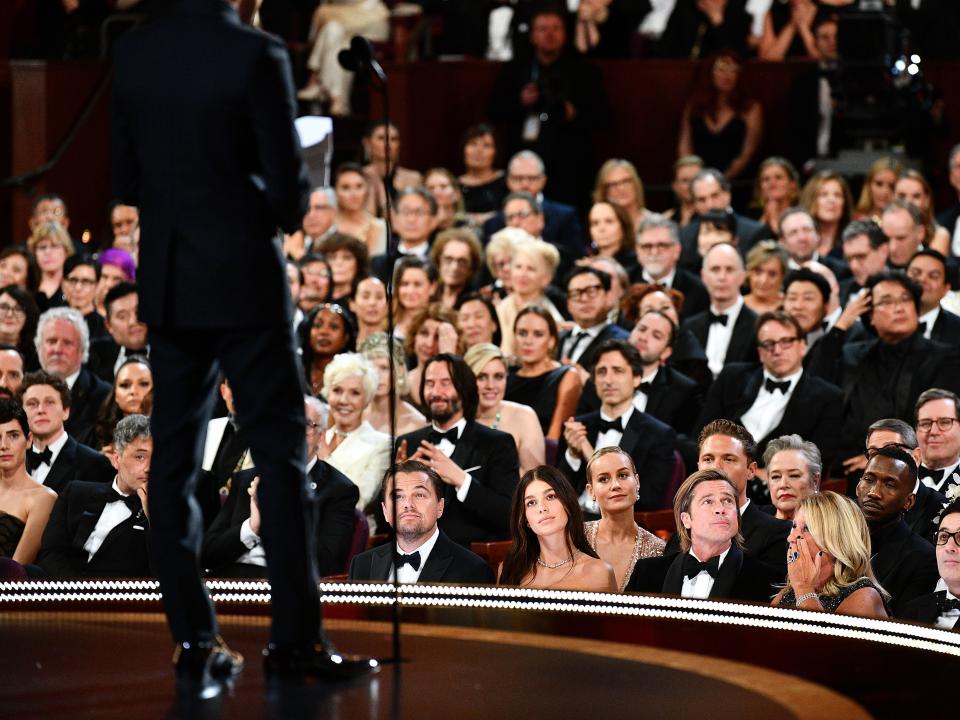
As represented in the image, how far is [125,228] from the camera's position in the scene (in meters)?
10.7

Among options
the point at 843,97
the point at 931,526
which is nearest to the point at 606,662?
the point at 931,526

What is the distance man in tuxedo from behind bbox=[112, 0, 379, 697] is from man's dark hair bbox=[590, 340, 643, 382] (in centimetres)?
386

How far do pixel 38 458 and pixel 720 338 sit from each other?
3369 millimetres

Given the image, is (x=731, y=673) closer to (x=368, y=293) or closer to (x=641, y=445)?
(x=641, y=445)

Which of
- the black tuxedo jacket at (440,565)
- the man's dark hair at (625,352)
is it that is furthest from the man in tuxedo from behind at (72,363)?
the black tuxedo jacket at (440,565)

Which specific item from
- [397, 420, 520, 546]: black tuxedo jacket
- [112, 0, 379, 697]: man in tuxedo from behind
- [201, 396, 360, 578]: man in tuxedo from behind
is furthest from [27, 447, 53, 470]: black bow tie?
[112, 0, 379, 697]: man in tuxedo from behind

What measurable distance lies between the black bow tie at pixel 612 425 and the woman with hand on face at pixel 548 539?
143 centimetres

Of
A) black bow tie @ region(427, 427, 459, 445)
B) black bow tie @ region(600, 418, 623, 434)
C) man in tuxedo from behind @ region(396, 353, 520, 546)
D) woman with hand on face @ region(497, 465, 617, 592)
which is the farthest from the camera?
black bow tie @ region(600, 418, 623, 434)

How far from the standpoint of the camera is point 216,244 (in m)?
3.47

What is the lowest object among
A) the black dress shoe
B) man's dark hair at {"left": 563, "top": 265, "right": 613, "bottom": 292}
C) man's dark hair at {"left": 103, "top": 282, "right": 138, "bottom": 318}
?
the black dress shoe

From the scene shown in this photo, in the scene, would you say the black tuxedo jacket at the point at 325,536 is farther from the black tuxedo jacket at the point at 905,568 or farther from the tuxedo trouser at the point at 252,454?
the tuxedo trouser at the point at 252,454

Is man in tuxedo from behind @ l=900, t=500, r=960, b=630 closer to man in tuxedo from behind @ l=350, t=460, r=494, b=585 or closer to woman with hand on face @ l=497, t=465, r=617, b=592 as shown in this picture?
woman with hand on face @ l=497, t=465, r=617, b=592

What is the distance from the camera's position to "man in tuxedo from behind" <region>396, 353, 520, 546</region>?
6.69 metres

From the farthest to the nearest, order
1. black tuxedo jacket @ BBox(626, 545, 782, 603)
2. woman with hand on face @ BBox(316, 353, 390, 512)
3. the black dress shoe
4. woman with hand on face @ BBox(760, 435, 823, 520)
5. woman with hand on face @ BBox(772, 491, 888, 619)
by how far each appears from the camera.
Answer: woman with hand on face @ BBox(316, 353, 390, 512)
woman with hand on face @ BBox(760, 435, 823, 520)
black tuxedo jacket @ BBox(626, 545, 782, 603)
woman with hand on face @ BBox(772, 491, 888, 619)
the black dress shoe
